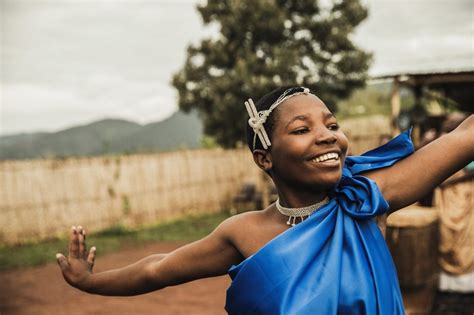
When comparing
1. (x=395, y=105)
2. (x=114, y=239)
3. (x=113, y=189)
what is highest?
(x=395, y=105)

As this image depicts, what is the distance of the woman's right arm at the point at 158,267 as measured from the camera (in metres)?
1.88

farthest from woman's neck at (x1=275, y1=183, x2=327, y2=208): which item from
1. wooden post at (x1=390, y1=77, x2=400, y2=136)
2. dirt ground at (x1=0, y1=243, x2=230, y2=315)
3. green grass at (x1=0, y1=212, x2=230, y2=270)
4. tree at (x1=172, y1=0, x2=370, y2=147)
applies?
tree at (x1=172, y1=0, x2=370, y2=147)

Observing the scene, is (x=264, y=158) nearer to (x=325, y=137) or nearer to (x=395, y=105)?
(x=325, y=137)

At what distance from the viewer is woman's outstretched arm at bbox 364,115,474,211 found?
168 centimetres

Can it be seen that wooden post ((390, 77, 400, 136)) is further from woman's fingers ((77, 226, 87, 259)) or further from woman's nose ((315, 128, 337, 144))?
woman's nose ((315, 128, 337, 144))

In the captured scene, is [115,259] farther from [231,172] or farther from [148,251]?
[231,172]

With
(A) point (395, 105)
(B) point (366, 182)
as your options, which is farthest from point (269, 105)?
(A) point (395, 105)

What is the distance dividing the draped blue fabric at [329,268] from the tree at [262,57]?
1593 centimetres

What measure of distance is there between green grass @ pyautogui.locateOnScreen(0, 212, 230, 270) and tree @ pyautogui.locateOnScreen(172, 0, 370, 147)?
5.42m

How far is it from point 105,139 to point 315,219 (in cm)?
1230

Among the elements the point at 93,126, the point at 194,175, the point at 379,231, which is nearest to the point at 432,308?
the point at 379,231

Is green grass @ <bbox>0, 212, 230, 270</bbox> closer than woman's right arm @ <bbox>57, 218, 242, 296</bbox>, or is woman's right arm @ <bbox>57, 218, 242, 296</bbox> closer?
woman's right arm @ <bbox>57, 218, 242, 296</bbox>

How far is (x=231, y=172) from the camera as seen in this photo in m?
16.5

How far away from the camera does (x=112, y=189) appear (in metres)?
13.0
